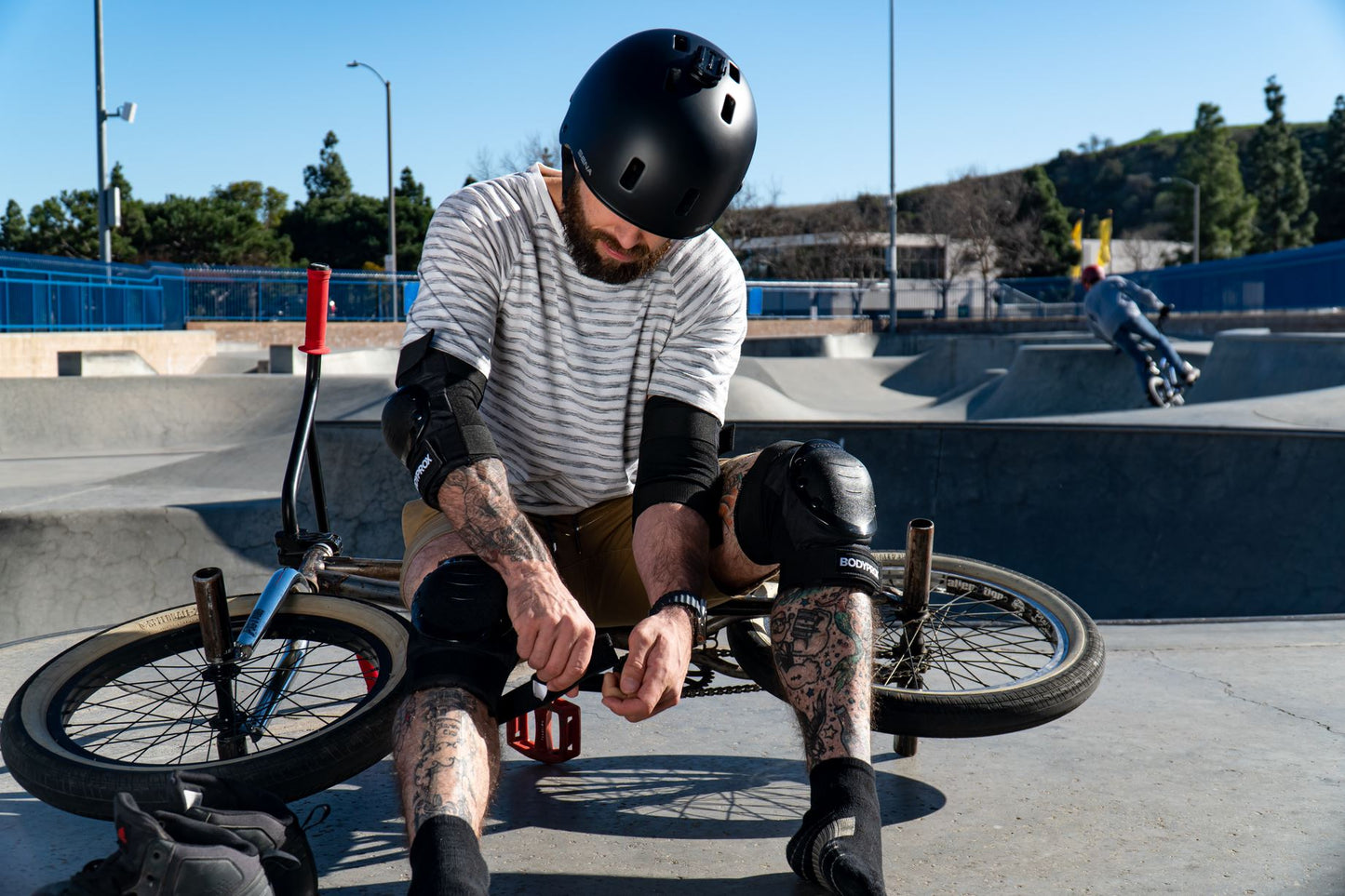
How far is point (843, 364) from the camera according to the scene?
888 inches

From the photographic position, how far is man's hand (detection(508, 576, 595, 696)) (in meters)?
1.73

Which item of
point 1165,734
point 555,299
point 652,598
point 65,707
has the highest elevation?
point 555,299

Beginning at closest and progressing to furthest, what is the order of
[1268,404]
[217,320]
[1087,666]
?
1. [1087,666]
2. [1268,404]
3. [217,320]

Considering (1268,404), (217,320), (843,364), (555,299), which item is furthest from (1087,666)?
(217,320)

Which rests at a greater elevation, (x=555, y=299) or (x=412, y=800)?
(x=555, y=299)

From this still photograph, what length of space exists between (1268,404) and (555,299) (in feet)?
22.9

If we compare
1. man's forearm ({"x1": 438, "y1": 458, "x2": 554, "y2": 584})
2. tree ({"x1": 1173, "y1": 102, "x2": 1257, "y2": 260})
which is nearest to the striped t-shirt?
man's forearm ({"x1": 438, "y1": 458, "x2": 554, "y2": 584})

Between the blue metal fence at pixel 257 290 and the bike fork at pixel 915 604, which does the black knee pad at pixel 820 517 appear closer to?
the bike fork at pixel 915 604

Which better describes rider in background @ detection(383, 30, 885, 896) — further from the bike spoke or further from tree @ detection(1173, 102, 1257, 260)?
tree @ detection(1173, 102, 1257, 260)

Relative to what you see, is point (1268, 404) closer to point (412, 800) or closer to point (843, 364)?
point (412, 800)

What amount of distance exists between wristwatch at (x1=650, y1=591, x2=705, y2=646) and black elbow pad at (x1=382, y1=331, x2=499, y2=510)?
431 mm

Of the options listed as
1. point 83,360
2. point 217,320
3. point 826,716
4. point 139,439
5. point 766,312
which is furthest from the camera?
point 766,312

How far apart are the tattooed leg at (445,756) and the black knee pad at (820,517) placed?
0.60 metres

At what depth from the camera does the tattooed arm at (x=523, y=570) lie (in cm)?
173
